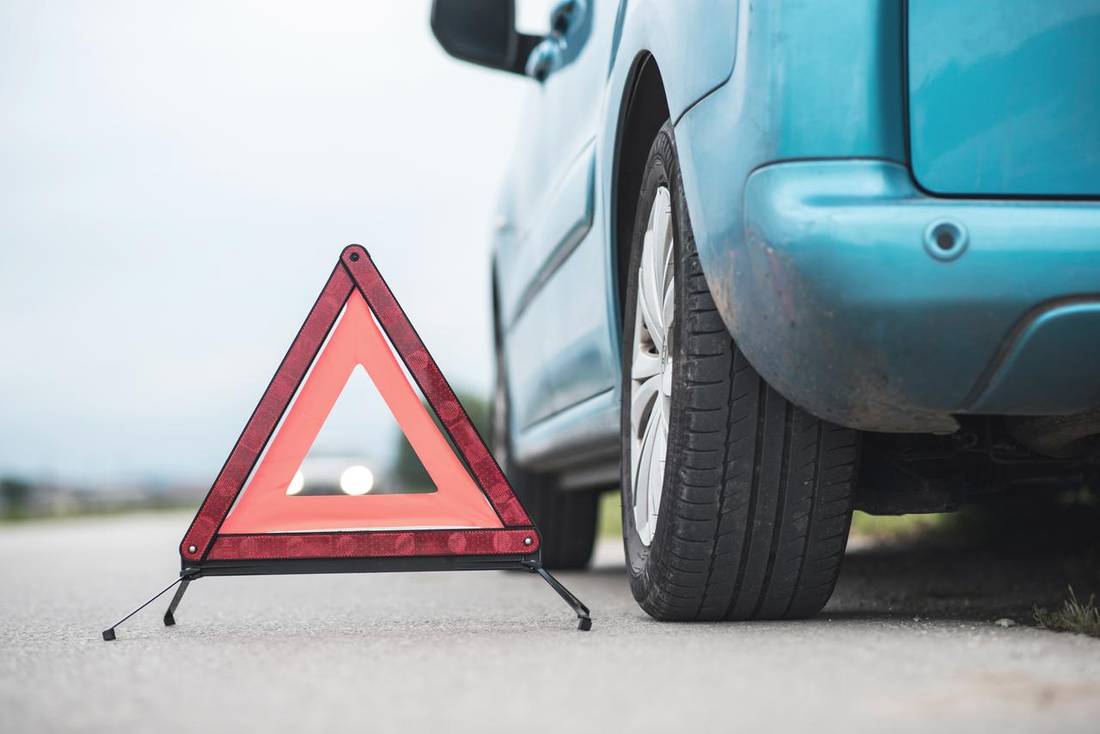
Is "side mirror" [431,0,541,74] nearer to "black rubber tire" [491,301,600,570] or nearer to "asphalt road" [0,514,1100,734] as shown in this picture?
"asphalt road" [0,514,1100,734]

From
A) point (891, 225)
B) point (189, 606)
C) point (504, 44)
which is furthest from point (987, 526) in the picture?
point (891, 225)

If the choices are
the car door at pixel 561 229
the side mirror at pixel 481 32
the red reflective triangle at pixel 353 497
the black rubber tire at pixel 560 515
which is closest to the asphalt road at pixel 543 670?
the red reflective triangle at pixel 353 497

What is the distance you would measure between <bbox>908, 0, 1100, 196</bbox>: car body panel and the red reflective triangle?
1.13m

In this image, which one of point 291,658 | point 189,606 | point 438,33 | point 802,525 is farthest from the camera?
point 438,33

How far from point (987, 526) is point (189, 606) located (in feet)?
11.2

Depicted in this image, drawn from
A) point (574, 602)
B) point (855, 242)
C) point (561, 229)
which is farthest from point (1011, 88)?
point (561, 229)

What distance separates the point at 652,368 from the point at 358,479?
1.01m

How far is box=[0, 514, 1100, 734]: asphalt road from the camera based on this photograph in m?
1.71

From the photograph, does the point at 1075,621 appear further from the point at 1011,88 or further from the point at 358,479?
the point at 358,479

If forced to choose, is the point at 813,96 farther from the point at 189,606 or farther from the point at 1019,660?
the point at 189,606

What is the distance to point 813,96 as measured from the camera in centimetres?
212

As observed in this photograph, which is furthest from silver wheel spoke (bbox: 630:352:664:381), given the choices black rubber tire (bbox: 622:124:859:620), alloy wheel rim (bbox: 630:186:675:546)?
black rubber tire (bbox: 622:124:859:620)

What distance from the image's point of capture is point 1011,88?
2102 mm

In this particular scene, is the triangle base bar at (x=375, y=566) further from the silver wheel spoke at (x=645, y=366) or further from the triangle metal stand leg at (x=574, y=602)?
the silver wheel spoke at (x=645, y=366)
